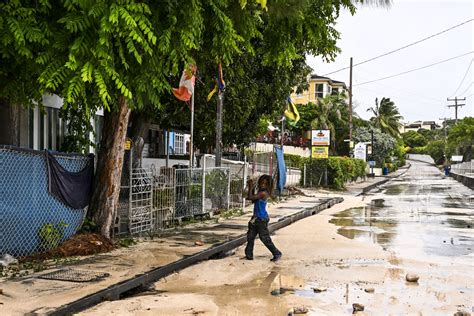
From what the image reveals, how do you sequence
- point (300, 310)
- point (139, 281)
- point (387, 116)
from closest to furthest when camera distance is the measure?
point (300, 310)
point (139, 281)
point (387, 116)

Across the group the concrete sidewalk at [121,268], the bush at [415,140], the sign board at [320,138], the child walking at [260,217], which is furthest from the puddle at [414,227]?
the bush at [415,140]

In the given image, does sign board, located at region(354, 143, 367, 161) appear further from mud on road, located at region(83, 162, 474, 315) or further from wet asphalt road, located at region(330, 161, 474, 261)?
mud on road, located at region(83, 162, 474, 315)

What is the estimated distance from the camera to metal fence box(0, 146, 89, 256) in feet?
27.8

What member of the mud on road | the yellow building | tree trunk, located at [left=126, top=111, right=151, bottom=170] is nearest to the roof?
the yellow building

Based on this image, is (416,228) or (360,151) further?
(360,151)

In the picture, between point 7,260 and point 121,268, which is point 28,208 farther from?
point 121,268

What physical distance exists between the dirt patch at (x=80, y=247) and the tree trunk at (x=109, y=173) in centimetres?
47

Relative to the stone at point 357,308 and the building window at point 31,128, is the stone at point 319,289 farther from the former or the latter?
the building window at point 31,128

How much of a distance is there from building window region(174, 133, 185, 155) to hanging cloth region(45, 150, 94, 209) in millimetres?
22633

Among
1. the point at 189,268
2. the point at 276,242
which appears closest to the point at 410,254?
the point at 276,242

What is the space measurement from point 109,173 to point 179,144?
24.2 m

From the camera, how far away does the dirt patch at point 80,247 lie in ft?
30.2

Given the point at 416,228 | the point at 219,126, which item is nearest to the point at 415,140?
the point at 219,126

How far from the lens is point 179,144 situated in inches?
1368
